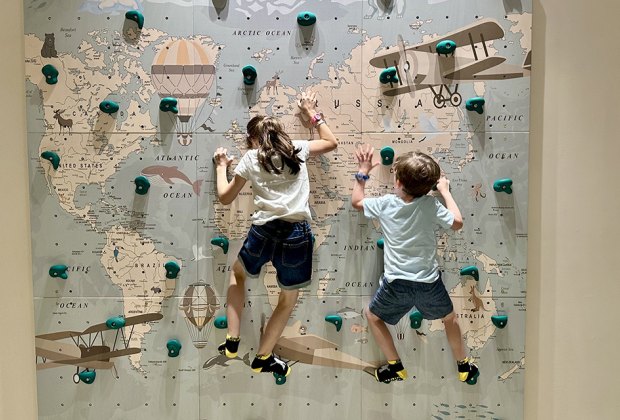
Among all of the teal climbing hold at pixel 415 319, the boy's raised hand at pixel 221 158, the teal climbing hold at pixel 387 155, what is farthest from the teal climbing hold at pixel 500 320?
the boy's raised hand at pixel 221 158

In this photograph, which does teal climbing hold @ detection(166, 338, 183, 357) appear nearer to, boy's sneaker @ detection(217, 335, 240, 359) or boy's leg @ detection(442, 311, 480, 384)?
boy's sneaker @ detection(217, 335, 240, 359)

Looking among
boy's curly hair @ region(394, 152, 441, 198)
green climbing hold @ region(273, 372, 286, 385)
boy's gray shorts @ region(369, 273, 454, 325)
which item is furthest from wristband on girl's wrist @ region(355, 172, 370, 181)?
green climbing hold @ region(273, 372, 286, 385)

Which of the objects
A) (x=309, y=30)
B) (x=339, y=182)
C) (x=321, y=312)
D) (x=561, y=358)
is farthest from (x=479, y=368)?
(x=309, y=30)

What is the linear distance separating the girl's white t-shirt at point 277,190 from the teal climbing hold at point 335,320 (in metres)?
0.42

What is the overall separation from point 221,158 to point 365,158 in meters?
0.57

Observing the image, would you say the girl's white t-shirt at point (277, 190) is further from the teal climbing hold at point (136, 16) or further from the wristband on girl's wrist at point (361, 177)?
the teal climbing hold at point (136, 16)

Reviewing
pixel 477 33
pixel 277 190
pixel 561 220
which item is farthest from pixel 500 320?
pixel 477 33

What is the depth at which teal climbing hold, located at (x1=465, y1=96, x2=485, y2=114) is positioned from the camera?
2.12m

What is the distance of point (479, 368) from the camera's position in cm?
219

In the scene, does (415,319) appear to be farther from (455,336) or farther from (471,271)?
(471,271)

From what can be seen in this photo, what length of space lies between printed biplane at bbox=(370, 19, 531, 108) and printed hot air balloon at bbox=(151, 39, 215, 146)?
67 centimetres

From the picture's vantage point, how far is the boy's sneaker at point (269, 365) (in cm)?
213

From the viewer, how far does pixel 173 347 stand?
7.08ft

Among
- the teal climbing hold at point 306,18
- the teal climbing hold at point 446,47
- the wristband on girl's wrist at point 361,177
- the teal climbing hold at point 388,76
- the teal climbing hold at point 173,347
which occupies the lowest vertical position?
the teal climbing hold at point 173,347
